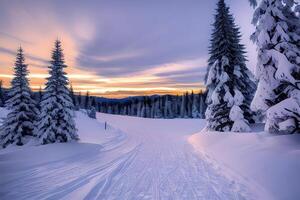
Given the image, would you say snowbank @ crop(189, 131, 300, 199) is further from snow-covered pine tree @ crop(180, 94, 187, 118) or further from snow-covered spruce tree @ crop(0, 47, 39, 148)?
snow-covered pine tree @ crop(180, 94, 187, 118)

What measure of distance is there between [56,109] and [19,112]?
209 inches

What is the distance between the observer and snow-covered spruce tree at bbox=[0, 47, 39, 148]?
1809 cm

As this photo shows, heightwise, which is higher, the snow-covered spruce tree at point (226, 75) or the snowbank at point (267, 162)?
the snow-covered spruce tree at point (226, 75)

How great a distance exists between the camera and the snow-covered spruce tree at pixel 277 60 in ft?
26.7

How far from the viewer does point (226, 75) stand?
57.3 feet

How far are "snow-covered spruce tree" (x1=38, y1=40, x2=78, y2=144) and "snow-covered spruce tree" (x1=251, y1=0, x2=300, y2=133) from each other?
12.0 meters

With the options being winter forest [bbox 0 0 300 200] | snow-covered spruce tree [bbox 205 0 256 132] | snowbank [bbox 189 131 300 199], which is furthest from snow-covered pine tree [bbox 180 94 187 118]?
snowbank [bbox 189 131 300 199]

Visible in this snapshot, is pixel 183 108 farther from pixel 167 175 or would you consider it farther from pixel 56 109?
pixel 167 175

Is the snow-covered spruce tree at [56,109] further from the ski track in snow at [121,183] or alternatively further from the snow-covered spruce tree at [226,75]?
→ the snow-covered spruce tree at [226,75]

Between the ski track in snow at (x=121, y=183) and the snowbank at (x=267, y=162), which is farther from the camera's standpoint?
the ski track in snow at (x=121, y=183)

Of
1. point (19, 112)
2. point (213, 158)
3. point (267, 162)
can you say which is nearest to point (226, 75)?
point (213, 158)

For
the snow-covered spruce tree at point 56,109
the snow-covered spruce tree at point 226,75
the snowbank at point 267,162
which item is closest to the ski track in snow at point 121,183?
the snowbank at point 267,162

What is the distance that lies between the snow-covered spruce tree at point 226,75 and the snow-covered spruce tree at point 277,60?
789 cm

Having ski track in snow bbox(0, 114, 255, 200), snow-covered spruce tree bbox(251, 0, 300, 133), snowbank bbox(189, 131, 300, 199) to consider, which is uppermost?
snow-covered spruce tree bbox(251, 0, 300, 133)
